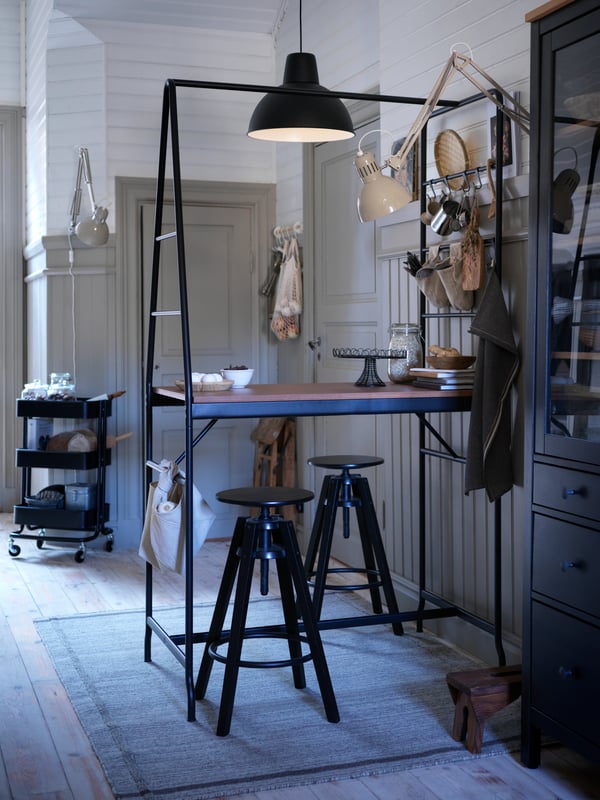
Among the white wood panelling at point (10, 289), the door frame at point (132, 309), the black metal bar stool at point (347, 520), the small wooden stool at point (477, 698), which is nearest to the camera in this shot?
the small wooden stool at point (477, 698)

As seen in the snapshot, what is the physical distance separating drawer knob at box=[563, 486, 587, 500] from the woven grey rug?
85 cm

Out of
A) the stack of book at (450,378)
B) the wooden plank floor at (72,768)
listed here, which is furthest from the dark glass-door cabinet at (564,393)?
the stack of book at (450,378)

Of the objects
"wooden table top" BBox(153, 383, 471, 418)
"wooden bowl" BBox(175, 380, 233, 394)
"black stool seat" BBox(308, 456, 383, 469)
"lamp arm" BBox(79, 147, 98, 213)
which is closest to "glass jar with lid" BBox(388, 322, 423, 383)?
"wooden table top" BBox(153, 383, 471, 418)

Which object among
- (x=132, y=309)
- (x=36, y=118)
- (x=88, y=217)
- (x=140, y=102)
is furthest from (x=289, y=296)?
(x=36, y=118)

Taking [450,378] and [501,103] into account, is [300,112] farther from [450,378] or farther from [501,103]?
[450,378]

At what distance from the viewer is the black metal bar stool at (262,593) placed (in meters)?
3.08

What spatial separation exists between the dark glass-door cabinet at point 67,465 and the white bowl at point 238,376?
222cm

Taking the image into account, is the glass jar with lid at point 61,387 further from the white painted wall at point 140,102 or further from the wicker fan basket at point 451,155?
the wicker fan basket at point 451,155

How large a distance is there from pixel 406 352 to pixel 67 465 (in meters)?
2.56

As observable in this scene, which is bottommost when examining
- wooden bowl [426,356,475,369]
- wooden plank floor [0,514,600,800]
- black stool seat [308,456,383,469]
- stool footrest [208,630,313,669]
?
wooden plank floor [0,514,600,800]

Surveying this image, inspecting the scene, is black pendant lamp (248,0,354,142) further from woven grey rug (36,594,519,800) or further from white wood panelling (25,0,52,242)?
white wood panelling (25,0,52,242)

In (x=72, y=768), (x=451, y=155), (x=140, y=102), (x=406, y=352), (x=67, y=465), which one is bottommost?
(x=72, y=768)

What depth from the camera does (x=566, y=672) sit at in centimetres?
260

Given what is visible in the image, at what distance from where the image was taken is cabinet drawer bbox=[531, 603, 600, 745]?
2.50 meters
